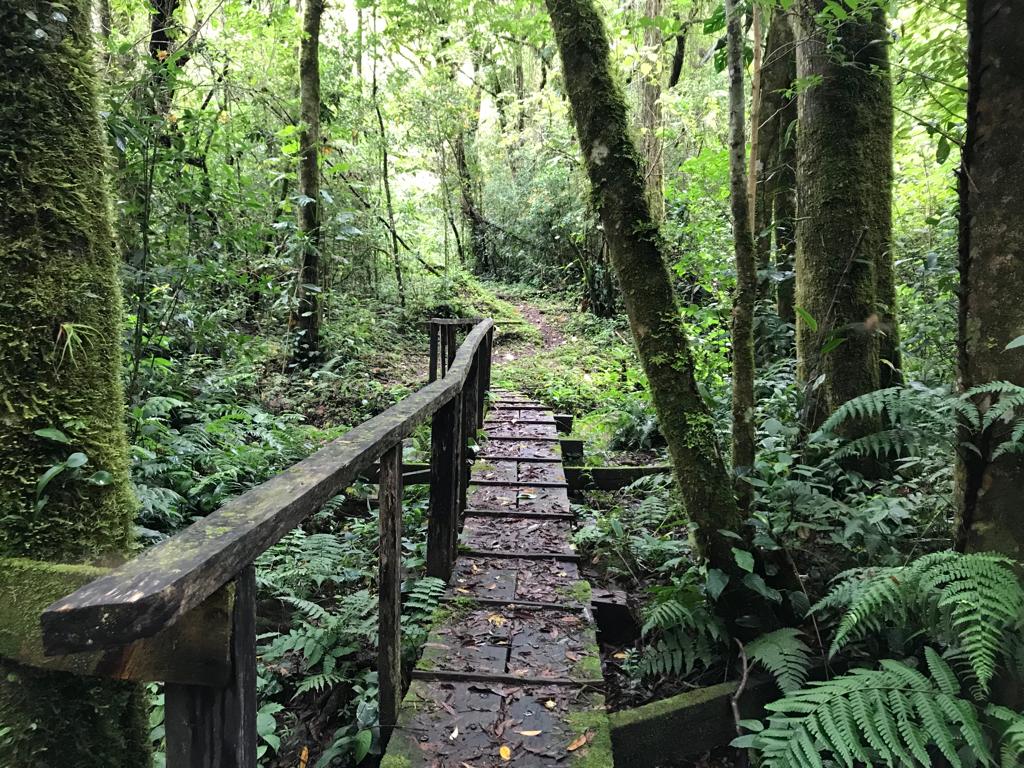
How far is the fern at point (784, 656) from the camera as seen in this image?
2520mm

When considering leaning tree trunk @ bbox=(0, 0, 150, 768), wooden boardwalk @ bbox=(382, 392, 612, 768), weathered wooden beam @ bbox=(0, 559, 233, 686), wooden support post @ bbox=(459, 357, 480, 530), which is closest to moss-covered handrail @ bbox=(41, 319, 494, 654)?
weathered wooden beam @ bbox=(0, 559, 233, 686)

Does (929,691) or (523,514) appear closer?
(929,691)

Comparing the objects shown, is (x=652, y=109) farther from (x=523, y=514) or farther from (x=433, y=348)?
(x=523, y=514)

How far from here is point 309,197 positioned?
9281mm

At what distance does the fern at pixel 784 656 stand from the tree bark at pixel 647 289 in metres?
0.21

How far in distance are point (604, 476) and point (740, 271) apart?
282cm

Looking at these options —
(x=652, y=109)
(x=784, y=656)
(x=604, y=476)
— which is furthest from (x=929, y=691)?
(x=652, y=109)

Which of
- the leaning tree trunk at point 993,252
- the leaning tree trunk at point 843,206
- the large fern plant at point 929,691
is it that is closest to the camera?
the large fern plant at point 929,691

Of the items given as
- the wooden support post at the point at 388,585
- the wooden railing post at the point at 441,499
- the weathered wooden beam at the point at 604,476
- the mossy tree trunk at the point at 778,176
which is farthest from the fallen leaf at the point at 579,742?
the mossy tree trunk at the point at 778,176

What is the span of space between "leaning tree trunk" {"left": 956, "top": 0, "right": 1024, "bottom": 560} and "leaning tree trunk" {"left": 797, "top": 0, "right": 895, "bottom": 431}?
1.45m

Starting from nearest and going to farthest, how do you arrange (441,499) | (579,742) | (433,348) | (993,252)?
(579,742)
(993,252)
(441,499)
(433,348)

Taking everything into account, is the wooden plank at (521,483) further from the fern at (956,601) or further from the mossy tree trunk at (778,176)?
the mossy tree trunk at (778,176)

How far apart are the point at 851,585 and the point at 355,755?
7.11 feet

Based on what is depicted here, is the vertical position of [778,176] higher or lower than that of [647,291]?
higher
